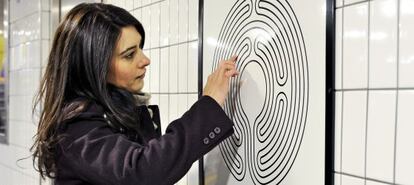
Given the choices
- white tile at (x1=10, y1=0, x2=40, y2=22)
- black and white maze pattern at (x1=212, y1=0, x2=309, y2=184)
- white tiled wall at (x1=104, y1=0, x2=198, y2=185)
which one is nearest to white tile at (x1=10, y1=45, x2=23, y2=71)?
white tile at (x1=10, y1=0, x2=40, y2=22)

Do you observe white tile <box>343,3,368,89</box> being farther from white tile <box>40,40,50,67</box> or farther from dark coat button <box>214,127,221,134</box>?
white tile <box>40,40,50,67</box>

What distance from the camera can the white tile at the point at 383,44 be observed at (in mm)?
661

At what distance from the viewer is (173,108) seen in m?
1.31

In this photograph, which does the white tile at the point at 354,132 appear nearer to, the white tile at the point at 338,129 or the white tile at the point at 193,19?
the white tile at the point at 338,129

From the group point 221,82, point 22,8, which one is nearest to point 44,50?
point 22,8

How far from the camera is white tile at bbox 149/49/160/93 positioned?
140 centimetres

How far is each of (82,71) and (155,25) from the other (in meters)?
0.56

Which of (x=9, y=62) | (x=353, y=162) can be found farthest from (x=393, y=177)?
(x=9, y=62)

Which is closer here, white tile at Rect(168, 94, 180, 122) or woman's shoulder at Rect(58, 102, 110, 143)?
woman's shoulder at Rect(58, 102, 110, 143)

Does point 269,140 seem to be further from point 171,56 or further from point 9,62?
point 9,62

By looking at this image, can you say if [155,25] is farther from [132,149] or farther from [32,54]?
[32,54]

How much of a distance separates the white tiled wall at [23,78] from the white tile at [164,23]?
114 cm

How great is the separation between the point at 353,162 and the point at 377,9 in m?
0.26

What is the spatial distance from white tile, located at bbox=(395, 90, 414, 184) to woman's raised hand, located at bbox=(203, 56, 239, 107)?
0.37 meters
